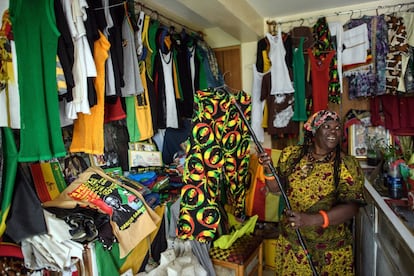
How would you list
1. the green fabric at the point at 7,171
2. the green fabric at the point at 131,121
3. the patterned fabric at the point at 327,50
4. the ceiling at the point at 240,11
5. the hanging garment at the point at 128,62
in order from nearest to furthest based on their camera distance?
the green fabric at the point at 7,171 < the hanging garment at the point at 128,62 < the green fabric at the point at 131,121 < the ceiling at the point at 240,11 < the patterned fabric at the point at 327,50

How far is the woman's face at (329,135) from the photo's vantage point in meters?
1.44

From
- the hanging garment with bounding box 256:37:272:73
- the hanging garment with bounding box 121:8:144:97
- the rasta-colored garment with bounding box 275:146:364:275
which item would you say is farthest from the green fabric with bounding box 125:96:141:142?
the hanging garment with bounding box 256:37:272:73

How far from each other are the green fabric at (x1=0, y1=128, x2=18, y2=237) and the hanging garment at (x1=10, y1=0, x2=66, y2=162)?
43 mm

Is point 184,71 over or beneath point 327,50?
beneath

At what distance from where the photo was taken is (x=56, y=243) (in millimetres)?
1454

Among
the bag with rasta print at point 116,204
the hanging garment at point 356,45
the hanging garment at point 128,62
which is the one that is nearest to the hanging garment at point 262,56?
the hanging garment at point 356,45

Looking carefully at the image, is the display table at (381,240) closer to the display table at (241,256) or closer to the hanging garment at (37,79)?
the display table at (241,256)

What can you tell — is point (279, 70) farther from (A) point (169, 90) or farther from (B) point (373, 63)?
(A) point (169, 90)

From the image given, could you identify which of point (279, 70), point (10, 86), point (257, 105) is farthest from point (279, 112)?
point (10, 86)

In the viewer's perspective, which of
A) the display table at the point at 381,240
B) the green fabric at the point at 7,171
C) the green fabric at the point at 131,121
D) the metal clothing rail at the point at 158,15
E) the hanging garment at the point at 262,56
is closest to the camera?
the display table at the point at 381,240

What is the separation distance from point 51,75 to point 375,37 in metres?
2.76

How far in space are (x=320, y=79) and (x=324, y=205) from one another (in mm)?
1808

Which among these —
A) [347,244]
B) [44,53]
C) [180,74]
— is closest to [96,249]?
[44,53]

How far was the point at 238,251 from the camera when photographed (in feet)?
6.22
